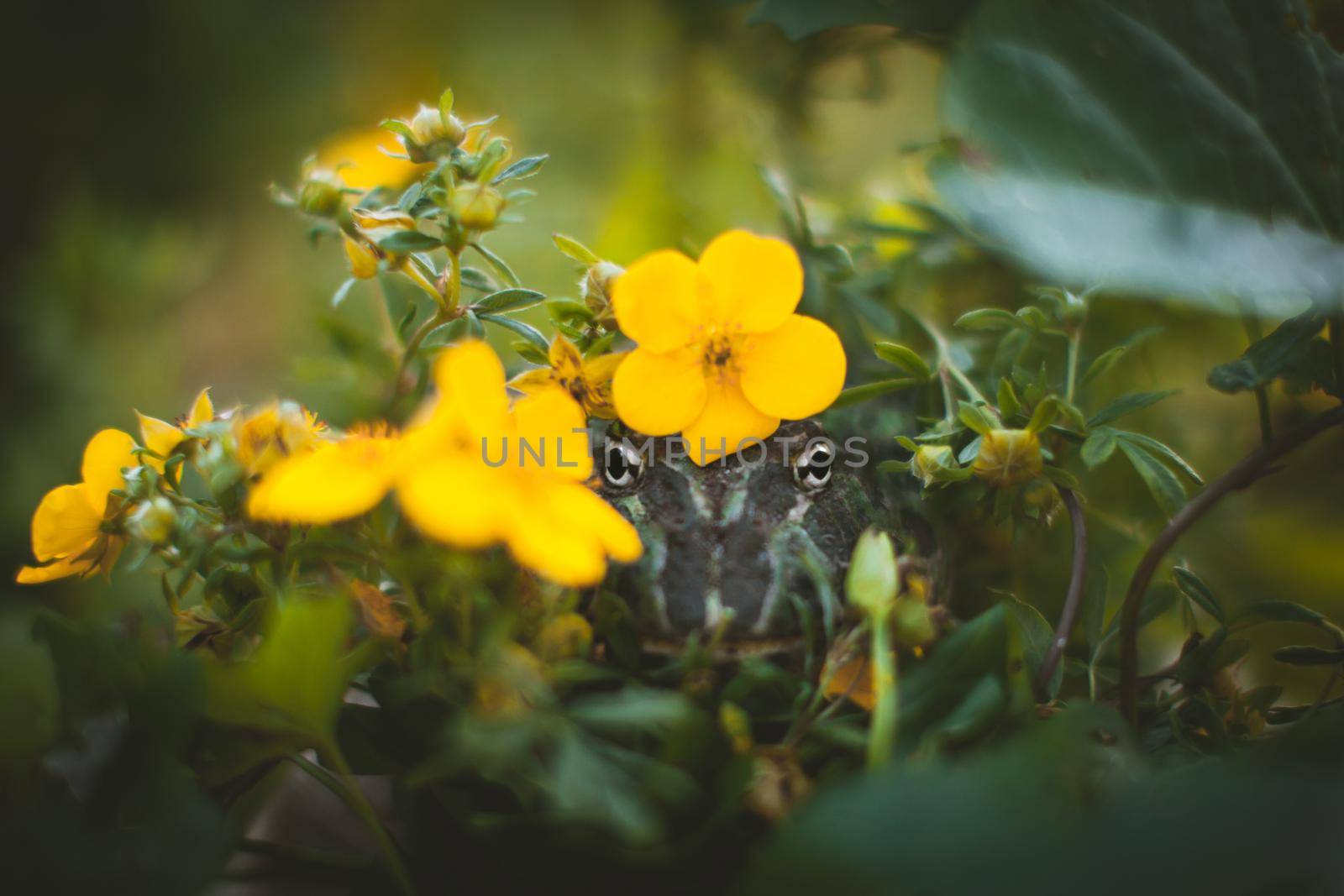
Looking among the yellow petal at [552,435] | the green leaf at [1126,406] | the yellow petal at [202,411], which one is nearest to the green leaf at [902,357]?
the green leaf at [1126,406]

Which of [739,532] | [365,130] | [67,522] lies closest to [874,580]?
[739,532]

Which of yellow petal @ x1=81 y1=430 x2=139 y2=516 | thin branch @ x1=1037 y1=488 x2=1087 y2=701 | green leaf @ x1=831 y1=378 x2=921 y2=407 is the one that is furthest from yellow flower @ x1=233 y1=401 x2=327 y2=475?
thin branch @ x1=1037 y1=488 x2=1087 y2=701

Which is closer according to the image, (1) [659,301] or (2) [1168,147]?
(1) [659,301]

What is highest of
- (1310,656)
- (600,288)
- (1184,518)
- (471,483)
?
(600,288)

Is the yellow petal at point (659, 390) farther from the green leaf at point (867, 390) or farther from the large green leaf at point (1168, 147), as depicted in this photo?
the large green leaf at point (1168, 147)

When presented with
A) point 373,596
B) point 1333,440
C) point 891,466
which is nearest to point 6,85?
point 373,596

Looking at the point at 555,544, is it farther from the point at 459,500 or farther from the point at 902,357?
the point at 902,357

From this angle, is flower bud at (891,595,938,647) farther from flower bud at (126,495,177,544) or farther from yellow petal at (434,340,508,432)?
flower bud at (126,495,177,544)
